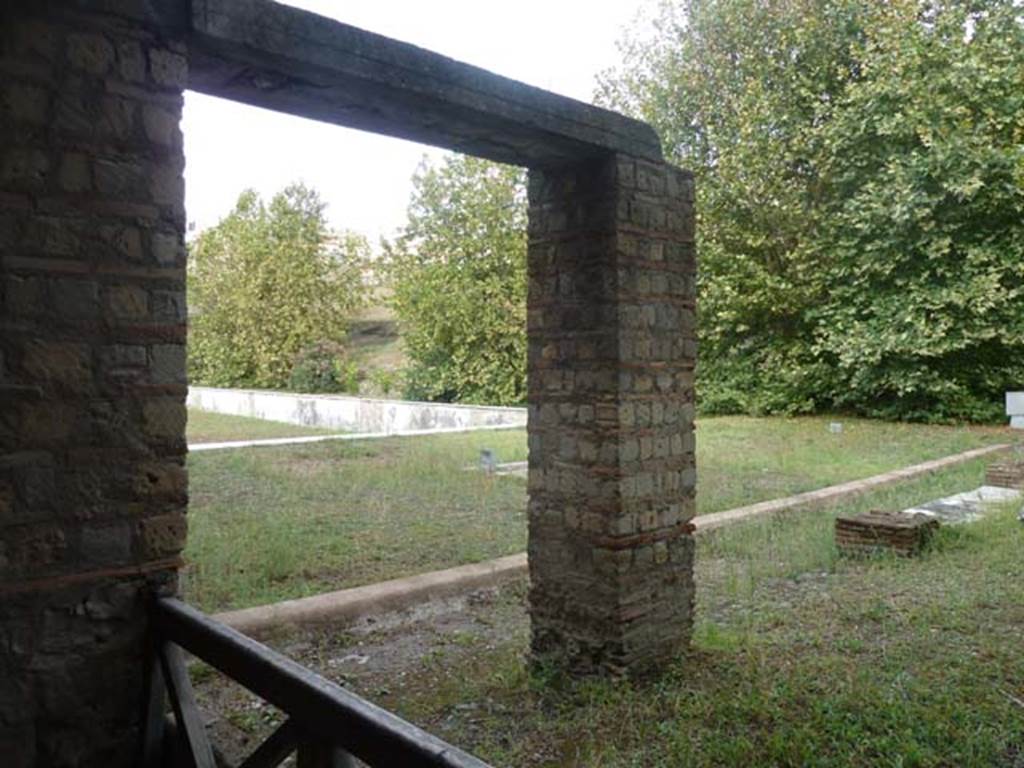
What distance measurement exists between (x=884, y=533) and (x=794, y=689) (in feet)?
10.2

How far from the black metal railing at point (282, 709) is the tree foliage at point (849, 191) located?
14.2m

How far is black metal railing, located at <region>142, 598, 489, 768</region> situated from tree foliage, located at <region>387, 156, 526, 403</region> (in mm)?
16378

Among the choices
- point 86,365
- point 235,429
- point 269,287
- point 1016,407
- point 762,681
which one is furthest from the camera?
point 269,287

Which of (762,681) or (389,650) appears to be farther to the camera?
(389,650)

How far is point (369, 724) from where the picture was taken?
171 centimetres

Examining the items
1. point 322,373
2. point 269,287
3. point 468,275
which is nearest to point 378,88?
point 468,275

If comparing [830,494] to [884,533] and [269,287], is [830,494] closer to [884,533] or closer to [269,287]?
[884,533]

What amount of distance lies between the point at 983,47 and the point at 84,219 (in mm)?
15603

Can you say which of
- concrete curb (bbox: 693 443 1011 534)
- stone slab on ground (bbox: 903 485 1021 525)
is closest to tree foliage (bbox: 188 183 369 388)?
concrete curb (bbox: 693 443 1011 534)

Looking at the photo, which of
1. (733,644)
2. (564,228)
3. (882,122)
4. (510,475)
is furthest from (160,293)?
(882,122)

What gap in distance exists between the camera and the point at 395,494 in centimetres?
888

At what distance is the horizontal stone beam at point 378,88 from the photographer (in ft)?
8.95

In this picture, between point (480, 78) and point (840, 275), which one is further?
point (840, 275)

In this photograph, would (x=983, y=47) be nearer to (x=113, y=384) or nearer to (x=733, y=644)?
(x=733, y=644)
